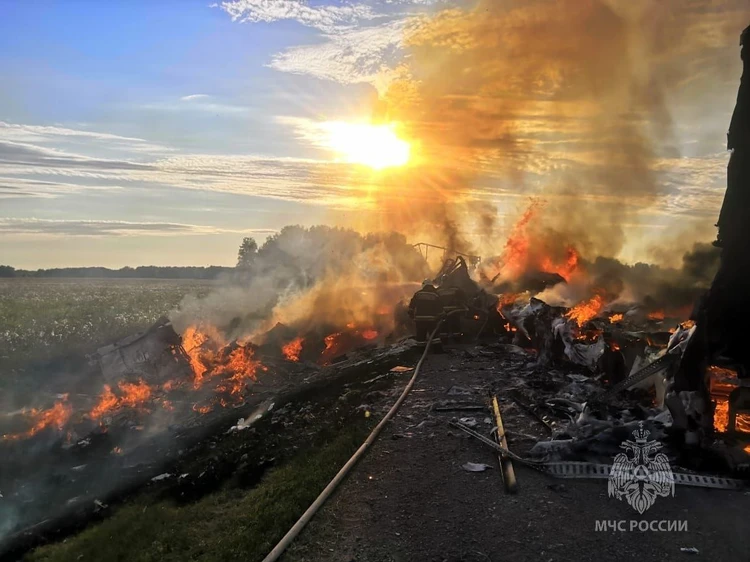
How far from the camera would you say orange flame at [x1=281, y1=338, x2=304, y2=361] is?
22.8 m

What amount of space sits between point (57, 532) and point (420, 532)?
22.4 ft

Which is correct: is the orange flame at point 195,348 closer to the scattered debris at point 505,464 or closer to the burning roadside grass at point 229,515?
the burning roadside grass at point 229,515

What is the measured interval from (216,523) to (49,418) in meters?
11.1

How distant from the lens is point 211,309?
24.5 meters

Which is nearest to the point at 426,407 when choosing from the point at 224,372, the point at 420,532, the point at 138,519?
the point at 420,532

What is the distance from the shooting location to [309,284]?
1171 inches

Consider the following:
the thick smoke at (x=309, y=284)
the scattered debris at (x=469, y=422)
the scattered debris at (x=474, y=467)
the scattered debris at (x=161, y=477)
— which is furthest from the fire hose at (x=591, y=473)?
the thick smoke at (x=309, y=284)

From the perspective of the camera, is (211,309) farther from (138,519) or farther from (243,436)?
(138,519)

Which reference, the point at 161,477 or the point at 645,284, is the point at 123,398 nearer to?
the point at 161,477

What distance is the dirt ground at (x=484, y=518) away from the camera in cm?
540

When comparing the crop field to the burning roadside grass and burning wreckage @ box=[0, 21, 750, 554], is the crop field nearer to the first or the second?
burning wreckage @ box=[0, 21, 750, 554]

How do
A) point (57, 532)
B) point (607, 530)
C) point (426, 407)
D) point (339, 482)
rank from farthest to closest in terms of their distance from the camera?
point (426, 407) → point (57, 532) → point (339, 482) → point (607, 530)

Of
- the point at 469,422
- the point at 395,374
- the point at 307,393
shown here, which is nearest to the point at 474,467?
the point at 469,422

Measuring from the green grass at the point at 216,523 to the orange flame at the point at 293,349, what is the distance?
45.3ft
